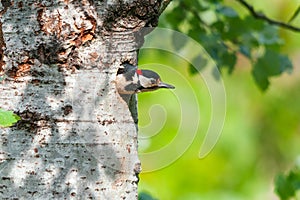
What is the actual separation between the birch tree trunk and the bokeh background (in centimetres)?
248

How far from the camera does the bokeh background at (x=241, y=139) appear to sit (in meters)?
4.58

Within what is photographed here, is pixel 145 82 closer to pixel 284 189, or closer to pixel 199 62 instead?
pixel 199 62

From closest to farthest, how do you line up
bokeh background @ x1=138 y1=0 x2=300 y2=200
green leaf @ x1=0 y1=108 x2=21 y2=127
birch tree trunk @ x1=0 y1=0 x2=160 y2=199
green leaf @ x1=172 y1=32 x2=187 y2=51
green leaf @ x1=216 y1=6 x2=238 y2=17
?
green leaf @ x1=0 y1=108 x2=21 y2=127 < birch tree trunk @ x1=0 y1=0 x2=160 y2=199 < green leaf @ x1=172 y1=32 x2=187 y2=51 < green leaf @ x1=216 y1=6 x2=238 y2=17 < bokeh background @ x1=138 y1=0 x2=300 y2=200

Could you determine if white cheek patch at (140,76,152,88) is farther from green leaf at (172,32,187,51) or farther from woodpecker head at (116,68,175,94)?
green leaf at (172,32,187,51)

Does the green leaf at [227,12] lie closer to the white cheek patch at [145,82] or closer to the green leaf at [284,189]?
the green leaf at [284,189]

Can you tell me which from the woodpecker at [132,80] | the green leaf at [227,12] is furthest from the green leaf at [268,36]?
the woodpecker at [132,80]

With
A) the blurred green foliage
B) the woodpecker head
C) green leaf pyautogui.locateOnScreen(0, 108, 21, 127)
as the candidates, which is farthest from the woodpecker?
the blurred green foliage

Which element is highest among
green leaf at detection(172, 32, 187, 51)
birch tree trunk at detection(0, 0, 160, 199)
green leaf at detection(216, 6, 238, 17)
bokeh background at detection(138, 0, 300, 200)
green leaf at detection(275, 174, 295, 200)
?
birch tree trunk at detection(0, 0, 160, 199)

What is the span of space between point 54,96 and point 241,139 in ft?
11.9

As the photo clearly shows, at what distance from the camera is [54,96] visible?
5.20 feet

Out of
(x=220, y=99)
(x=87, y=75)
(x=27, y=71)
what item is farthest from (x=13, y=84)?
(x=220, y=99)

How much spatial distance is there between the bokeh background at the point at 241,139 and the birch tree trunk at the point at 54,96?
248 cm

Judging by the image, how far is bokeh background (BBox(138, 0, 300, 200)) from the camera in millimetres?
4575

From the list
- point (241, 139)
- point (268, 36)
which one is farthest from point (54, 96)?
point (241, 139)
